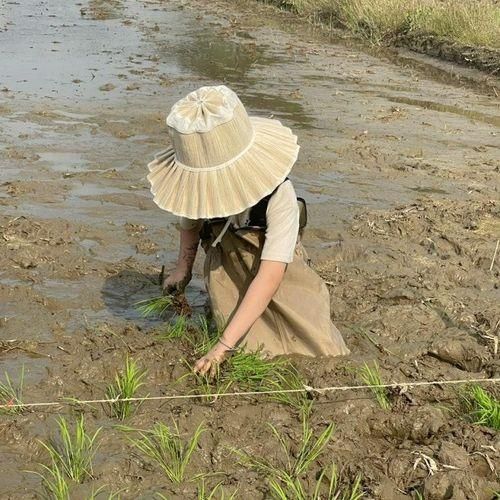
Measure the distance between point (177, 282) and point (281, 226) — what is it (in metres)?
0.96

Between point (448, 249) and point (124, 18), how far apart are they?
619 inches

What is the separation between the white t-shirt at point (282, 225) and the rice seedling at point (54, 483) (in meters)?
1.14

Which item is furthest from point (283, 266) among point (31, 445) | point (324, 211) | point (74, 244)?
point (324, 211)

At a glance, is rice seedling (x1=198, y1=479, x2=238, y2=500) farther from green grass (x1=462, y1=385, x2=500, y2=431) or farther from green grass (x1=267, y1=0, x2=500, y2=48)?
green grass (x1=267, y1=0, x2=500, y2=48)

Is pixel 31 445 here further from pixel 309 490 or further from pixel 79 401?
pixel 309 490

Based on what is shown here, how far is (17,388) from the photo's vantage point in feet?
10.9

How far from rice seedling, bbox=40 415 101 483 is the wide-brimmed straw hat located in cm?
94

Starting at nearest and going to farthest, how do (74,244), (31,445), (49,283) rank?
(31,445) → (49,283) → (74,244)

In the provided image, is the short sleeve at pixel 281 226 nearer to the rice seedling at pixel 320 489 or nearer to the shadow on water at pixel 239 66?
Result: the rice seedling at pixel 320 489

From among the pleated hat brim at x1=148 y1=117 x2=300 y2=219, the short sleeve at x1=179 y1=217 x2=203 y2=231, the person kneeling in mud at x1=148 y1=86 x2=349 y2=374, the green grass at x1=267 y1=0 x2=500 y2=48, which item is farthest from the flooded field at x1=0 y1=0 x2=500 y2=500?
the green grass at x1=267 y1=0 x2=500 y2=48

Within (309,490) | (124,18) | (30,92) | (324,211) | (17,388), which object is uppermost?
(309,490)

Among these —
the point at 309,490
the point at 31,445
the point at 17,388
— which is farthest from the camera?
the point at 17,388

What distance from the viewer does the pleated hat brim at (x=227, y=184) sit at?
9.75 feet

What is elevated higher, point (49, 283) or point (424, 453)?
point (424, 453)
